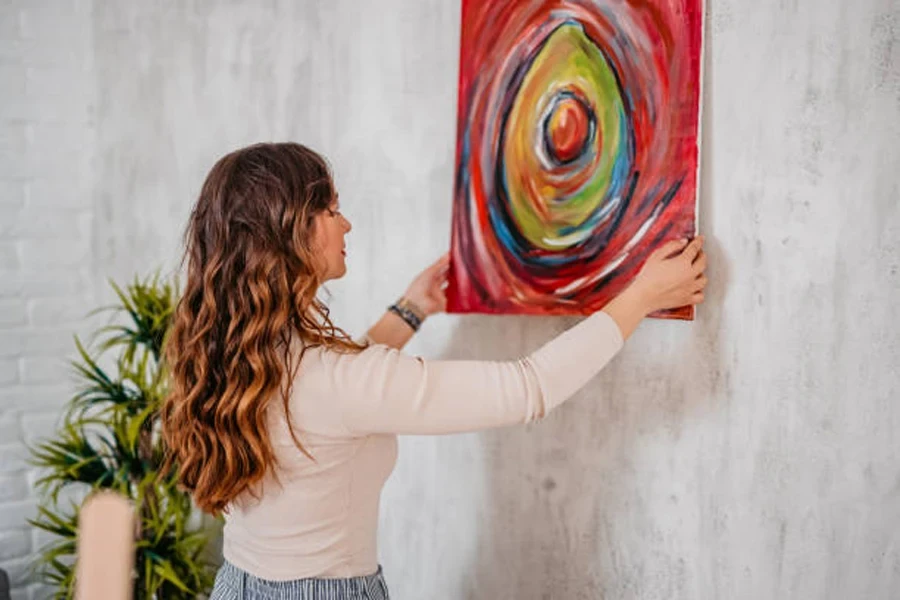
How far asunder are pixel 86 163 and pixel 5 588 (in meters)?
1.38

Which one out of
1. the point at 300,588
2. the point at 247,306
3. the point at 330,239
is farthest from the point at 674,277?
the point at 300,588

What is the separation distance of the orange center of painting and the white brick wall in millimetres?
1988

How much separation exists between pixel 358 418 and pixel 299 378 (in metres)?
0.11

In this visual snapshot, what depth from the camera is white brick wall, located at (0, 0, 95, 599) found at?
2918mm

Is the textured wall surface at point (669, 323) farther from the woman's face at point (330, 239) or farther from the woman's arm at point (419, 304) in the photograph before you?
the woman's face at point (330, 239)

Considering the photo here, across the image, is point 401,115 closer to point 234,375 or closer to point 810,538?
point 234,375

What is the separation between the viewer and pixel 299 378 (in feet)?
4.61

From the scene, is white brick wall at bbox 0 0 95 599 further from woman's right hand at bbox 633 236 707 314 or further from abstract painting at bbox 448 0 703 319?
woman's right hand at bbox 633 236 707 314

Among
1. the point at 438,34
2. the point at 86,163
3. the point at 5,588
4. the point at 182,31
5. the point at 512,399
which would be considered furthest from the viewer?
the point at 86,163

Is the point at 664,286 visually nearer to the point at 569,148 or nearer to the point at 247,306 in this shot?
the point at 569,148

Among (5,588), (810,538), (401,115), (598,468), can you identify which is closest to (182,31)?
(401,115)

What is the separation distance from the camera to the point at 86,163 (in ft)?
10.1

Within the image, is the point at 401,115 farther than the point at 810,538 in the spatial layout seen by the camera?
Yes

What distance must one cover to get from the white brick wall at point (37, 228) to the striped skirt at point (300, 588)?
165 cm
